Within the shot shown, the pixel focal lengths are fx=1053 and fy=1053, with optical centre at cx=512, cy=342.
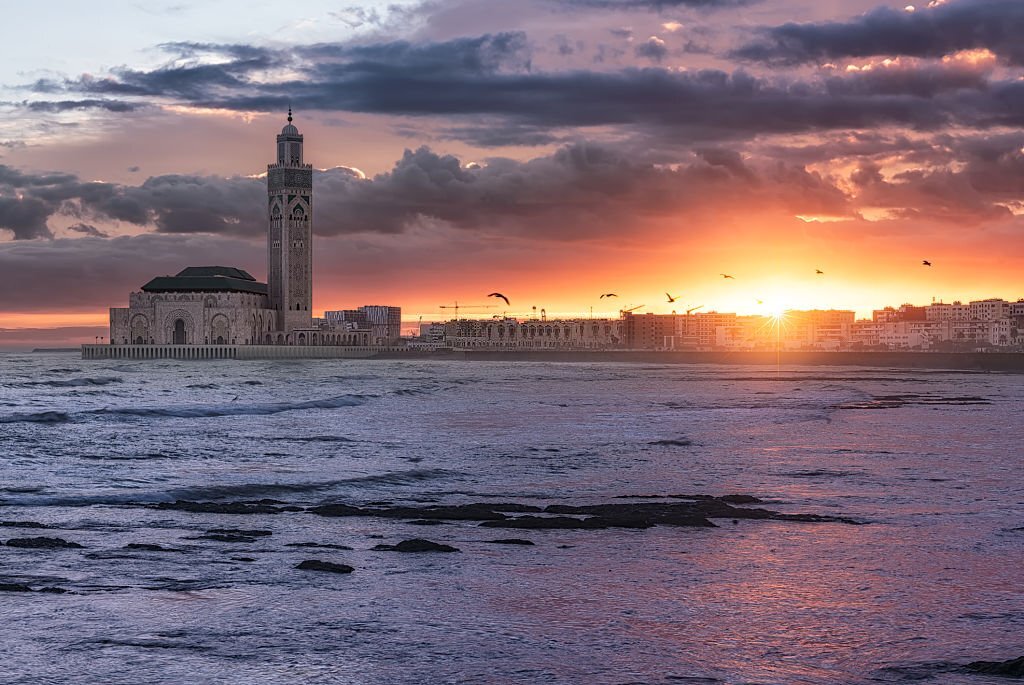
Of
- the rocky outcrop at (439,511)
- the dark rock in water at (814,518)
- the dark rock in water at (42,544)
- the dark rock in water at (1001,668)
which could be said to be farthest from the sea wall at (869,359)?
the dark rock in water at (1001,668)

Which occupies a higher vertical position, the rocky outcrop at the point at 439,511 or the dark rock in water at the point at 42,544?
the dark rock in water at the point at 42,544

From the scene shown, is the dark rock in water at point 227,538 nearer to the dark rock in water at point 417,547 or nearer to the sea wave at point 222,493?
the dark rock in water at point 417,547

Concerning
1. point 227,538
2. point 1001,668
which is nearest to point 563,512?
point 227,538

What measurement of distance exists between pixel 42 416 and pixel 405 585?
31648mm

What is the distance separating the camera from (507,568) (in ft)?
38.0

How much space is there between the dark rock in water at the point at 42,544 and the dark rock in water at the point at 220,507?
3.09 metres

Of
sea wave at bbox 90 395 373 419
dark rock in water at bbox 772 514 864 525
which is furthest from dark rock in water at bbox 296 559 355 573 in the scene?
sea wave at bbox 90 395 373 419

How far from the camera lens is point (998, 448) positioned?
25703 mm

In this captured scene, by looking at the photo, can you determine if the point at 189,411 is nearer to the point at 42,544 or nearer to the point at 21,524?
the point at 21,524

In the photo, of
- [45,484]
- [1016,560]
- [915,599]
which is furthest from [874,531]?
[45,484]

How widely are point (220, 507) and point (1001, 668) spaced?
38.9 ft

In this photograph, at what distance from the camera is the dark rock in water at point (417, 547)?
41.3ft

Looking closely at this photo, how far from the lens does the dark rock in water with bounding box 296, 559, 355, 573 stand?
11.4 meters

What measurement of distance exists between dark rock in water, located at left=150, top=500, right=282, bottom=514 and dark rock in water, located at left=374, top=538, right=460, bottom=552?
149 inches
